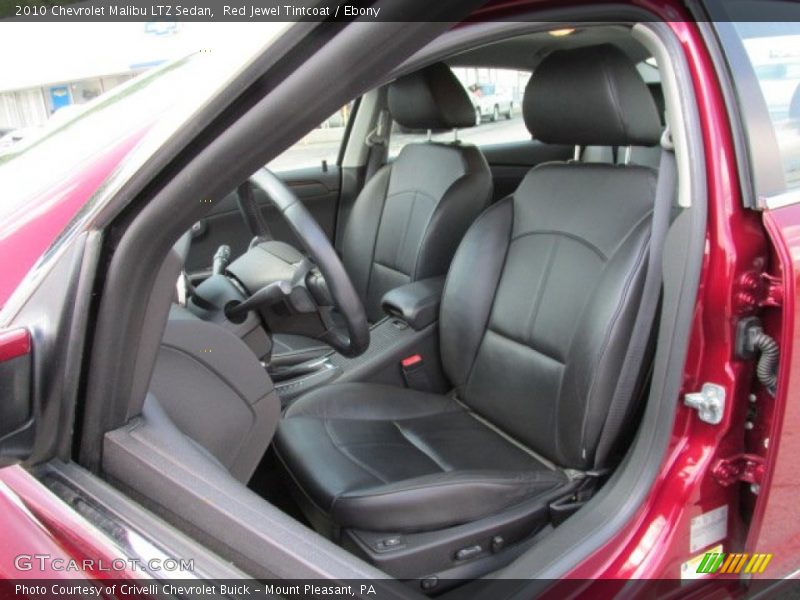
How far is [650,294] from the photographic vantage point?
4.83ft

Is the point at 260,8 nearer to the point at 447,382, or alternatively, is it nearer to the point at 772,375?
the point at 772,375

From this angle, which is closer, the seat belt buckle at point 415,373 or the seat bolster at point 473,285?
the seat bolster at point 473,285

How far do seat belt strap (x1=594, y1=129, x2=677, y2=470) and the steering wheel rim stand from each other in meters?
0.57

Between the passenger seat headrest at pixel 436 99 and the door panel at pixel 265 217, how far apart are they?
2.32ft

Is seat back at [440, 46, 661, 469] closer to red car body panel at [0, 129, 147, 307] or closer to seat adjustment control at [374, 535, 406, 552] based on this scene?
seat adjustment control at [374, 535, 406, 552]

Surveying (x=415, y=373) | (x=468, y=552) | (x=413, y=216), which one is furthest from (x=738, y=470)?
(x=413, y=216)

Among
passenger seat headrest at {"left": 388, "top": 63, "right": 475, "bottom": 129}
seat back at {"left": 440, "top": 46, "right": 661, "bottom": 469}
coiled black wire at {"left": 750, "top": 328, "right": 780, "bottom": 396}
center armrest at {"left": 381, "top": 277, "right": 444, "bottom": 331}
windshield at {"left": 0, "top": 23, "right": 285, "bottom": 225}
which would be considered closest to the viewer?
windshield at {"left": 0, "top": 23, "right": 285, "bottom": 225}

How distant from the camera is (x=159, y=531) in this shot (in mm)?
795

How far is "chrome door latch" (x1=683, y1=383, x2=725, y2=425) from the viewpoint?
49.2 inches

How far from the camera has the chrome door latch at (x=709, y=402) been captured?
4.10 ft

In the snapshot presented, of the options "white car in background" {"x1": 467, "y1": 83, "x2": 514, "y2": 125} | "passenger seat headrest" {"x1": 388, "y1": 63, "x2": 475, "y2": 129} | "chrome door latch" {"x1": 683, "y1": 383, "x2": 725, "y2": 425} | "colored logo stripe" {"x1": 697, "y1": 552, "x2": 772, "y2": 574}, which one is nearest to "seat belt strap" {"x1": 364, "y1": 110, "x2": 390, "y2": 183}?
"white car in background" {"x1": 467, "y1": 83, "x2": 514, "y2": 125}

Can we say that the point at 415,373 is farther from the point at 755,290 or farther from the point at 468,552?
the point at 755,290
